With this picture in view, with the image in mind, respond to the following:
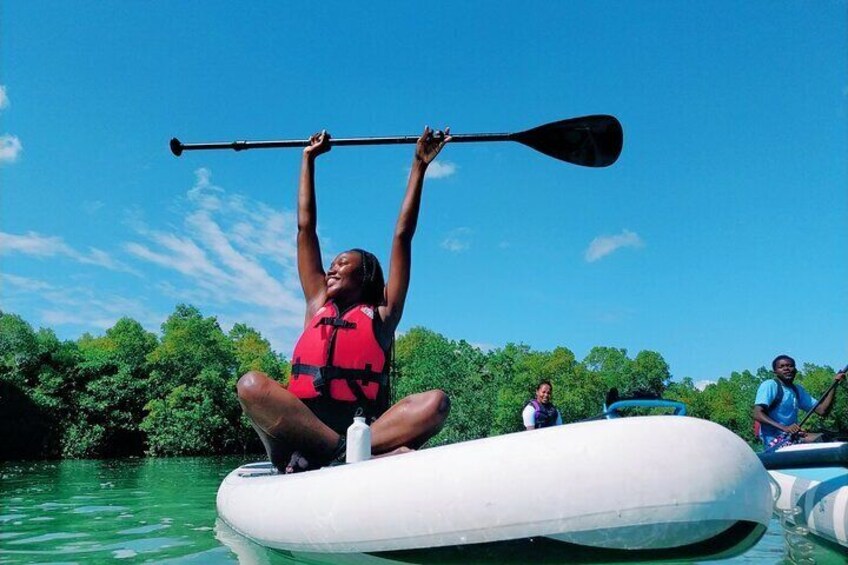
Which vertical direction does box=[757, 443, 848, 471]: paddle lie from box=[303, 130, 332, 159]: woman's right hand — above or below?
below

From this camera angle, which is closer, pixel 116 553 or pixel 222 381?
pixel 116 553

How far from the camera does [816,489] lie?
3.99 m

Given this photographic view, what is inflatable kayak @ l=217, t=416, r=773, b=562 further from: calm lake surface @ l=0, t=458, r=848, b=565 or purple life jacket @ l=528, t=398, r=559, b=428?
purple life jacket @ l=528, t=398, r=559, b=428

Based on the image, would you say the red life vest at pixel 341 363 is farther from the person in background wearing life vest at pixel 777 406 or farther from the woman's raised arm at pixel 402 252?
the person in background wearing life vest at pixel 777 406

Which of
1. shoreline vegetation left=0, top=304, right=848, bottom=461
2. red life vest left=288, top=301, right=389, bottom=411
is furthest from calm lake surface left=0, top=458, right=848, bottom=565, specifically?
shoreline vegetation left=0, top=304, right=848, bottom=461

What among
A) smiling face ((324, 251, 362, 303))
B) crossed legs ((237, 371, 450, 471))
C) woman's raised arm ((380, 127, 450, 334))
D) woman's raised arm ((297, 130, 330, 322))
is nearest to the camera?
crossed legs ((237, 371, 450, 471))

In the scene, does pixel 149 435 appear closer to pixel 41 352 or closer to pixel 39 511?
pixel 41 352

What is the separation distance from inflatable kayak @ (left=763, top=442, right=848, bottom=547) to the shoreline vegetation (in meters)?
24.8

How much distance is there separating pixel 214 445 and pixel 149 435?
11.9 ft

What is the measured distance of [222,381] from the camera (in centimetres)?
3672

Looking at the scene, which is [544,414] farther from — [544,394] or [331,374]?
[331,374]

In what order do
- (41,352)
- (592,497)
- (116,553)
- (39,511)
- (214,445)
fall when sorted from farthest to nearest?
(214,445)
(41,352)
(39,511)
(116,553)
(592,497)

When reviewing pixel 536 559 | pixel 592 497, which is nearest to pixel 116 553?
pixel 536 559

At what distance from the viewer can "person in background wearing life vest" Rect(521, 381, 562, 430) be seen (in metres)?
8.79
